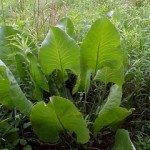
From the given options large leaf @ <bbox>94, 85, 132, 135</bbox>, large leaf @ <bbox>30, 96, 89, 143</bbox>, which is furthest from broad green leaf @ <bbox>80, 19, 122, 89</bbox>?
large leaf @ <bbox>30, 96, 89, 143</bbox>

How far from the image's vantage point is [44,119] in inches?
90.0

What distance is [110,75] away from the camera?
2.54 metres

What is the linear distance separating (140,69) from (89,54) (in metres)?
0.53

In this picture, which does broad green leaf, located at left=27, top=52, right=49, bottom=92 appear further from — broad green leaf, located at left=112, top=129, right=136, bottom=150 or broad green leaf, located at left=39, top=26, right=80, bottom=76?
broad green leaf, located at left=112, top=129, right=136, bottom=150

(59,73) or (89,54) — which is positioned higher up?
(89,54)

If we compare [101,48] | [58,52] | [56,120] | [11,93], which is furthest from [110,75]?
[11,93]

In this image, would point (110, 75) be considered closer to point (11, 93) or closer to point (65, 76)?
point (65, 76)

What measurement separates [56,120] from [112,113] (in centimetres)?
36

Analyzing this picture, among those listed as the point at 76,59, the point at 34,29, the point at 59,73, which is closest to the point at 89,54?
the point at 76,59

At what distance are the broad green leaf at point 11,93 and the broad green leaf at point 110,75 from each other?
54cm

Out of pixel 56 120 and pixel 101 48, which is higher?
pixel 101 48

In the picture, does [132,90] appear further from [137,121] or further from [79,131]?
[79,131]

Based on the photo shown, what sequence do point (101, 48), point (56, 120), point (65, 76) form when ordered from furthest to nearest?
point (65, 76)
point (101, 48)
point (56, 120)

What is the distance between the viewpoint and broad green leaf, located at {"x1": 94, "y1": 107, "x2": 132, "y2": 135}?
2.29 m
